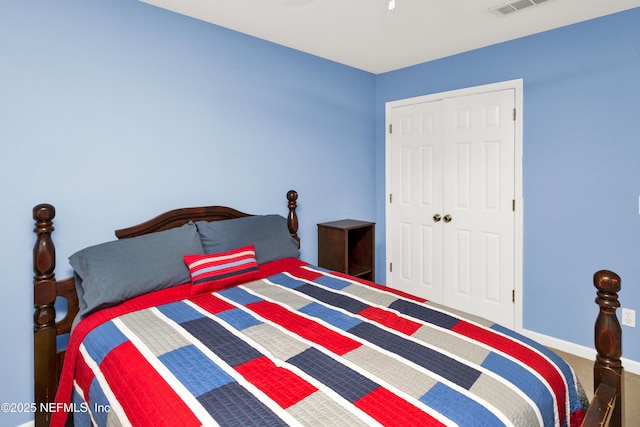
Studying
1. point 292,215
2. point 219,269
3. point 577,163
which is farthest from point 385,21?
point 219,269

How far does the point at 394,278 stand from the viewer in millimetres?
4008

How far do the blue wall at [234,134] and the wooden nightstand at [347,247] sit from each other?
12cm

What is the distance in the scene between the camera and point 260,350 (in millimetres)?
1455

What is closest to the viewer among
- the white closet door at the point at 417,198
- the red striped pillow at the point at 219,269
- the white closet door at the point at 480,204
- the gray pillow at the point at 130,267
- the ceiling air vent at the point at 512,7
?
the gray pillow at the point at 130,267

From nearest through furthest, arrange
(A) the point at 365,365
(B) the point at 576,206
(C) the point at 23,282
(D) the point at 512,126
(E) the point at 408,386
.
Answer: (E) the point at 408,386 < (A) the point at 365,365 < (C) the point at 23,282 < (B) the point at 576,206 < (D) the point at 512,126

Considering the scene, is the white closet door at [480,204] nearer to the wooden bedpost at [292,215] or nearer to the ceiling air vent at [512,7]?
the ceiling air vent at [512,7]

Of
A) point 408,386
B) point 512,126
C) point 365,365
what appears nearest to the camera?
point 408,386

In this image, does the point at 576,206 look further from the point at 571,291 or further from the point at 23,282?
the point at 23,282

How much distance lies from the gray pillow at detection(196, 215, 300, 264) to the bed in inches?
0.7

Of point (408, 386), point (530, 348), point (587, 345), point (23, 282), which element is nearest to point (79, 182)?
point (23, 282)

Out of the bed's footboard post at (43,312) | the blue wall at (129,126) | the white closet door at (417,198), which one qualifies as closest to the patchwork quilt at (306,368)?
the bed's footboard post at (43,312)

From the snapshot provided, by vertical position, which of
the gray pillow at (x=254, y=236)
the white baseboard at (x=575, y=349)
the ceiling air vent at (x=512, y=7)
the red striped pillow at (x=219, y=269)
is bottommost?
the white baseboard at (x=575, y=349)

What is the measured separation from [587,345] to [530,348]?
1851 millimetres

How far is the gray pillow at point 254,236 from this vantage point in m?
2.45
